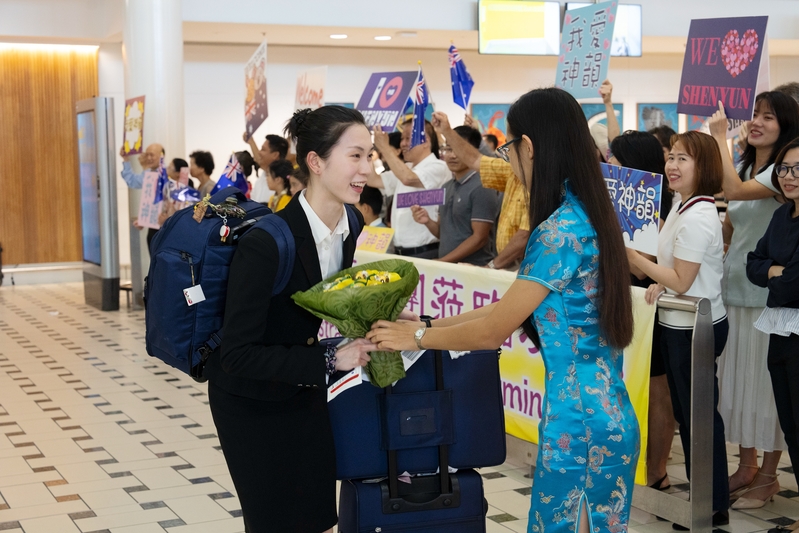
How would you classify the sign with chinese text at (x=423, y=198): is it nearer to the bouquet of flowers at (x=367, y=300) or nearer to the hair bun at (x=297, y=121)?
the hair bun at (x=297, y=121)

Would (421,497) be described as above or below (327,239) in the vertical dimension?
below

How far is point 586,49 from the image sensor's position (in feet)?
17.3

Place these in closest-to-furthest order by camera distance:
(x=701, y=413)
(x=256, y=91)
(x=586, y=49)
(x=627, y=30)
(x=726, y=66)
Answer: (x=701, y=413) → (x=726, y=66) → (x=586, y=49) → (x=256, y=91) → (x=627, y=30)

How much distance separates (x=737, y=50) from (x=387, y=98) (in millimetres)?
3012

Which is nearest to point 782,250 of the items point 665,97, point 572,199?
point 572,199

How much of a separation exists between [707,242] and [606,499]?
68.9 inches

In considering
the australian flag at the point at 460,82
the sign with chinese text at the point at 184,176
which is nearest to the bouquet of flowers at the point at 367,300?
the australian flag at the point at 460,82

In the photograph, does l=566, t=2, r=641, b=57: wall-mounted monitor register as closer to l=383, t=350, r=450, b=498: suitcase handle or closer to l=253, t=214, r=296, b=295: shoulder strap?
l=383, t=350, r=450, b=498: suitcase handle

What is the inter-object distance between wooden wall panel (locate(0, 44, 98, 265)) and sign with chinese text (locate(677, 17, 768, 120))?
10622 millimetres

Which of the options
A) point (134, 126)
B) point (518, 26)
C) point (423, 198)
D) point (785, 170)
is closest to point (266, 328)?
point (785, 170)

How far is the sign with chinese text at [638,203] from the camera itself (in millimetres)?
3658

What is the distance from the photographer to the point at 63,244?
13227 mm

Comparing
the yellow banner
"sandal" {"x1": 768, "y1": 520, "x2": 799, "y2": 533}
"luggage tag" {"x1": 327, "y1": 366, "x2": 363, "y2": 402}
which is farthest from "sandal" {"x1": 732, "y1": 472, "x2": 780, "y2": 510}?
"luggage tag" {"x1": 327, "y1": 366, "x2": 363, "y2": 402}

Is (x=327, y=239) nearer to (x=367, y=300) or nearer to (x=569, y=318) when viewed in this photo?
(x=367, y=300)
